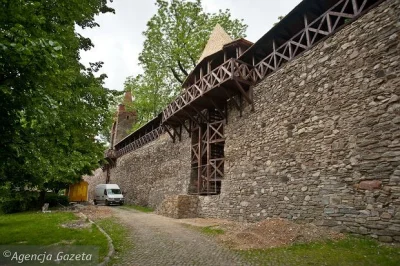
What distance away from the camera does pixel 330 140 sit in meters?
8.01

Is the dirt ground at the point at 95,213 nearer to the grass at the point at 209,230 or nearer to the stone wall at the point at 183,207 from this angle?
the stone wall at the point at 183,207

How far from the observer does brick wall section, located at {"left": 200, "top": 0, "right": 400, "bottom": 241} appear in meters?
6.63

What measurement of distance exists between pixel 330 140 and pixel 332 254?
11.3ft

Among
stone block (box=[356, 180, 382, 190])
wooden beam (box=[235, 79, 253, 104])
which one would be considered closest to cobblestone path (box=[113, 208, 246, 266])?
stone block (box=[356, 180, 382, 190])

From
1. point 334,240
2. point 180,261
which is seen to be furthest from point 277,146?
point 180,261

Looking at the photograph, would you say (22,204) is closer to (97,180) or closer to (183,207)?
(183,207)

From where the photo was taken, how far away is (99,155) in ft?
34.6

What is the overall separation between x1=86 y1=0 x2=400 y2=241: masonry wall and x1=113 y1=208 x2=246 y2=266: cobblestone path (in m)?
3.16

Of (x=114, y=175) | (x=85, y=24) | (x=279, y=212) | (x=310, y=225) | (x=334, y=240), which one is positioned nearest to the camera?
(x=334, y=240)

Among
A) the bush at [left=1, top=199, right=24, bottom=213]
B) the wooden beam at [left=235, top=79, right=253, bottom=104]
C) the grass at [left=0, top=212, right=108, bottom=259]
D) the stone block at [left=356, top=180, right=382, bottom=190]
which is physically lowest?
the bush at [left=1, top=199, right=24, bottom=213]

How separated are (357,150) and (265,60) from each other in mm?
6251

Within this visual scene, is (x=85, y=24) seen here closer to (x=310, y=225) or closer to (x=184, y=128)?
(x=184, y=128)

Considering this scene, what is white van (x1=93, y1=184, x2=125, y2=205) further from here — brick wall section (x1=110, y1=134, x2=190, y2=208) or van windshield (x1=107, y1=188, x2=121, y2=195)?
brick wall section (x1=110, y1=134, x2=190, y2=208)

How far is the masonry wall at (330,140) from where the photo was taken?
6652 mm
